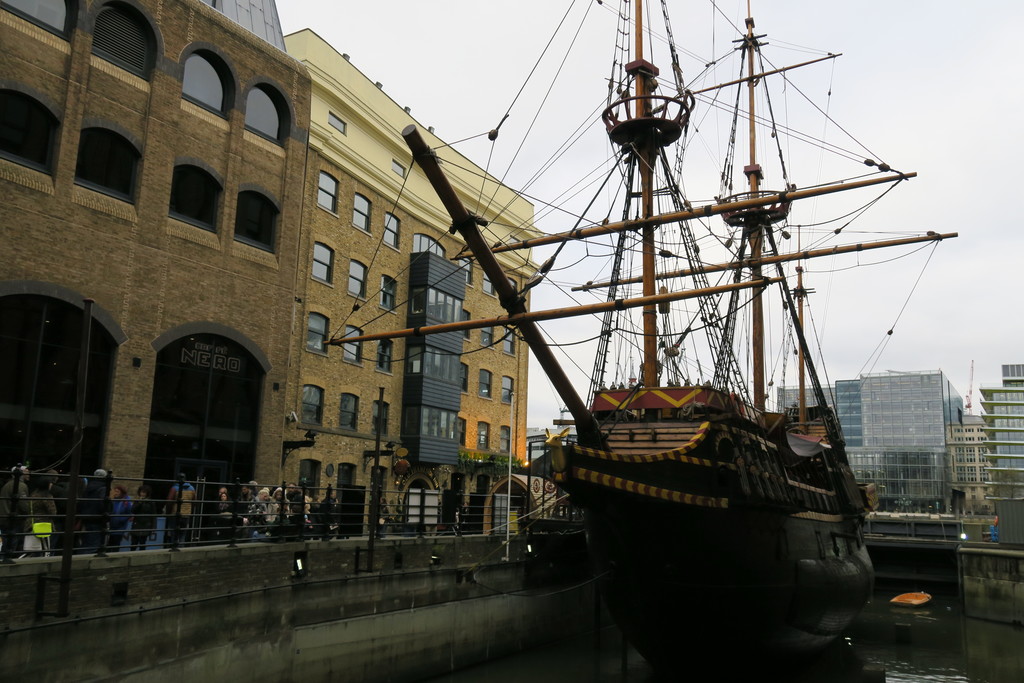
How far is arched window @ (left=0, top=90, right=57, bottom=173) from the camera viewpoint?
16078 mm

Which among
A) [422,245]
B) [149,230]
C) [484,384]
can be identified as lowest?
[484,384]

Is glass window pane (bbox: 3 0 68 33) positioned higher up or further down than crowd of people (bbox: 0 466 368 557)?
higher up

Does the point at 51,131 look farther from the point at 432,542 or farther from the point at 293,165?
the point at 432,542

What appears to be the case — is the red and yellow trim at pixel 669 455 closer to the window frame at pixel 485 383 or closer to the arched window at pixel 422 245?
the arched window at pixel 422 245

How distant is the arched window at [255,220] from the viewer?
69.7 feet

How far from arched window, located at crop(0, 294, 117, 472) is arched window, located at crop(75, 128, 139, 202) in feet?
9.59

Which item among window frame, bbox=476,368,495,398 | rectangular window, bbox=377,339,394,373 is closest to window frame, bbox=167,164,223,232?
rectangular window, bbox=377,339,394,373

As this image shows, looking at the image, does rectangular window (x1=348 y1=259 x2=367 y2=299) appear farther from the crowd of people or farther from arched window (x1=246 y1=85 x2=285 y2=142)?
the crowd of people

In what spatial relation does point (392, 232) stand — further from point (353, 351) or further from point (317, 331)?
point (317, 331)

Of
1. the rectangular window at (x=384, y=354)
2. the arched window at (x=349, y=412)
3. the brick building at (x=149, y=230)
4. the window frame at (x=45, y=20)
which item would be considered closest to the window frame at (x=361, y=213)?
the rectangular window at (x=384, y=354)

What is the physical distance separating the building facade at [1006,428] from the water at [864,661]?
4275 inches

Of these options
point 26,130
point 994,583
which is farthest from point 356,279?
point 994,583

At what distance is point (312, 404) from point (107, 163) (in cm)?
1134

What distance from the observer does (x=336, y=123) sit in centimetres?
2980
